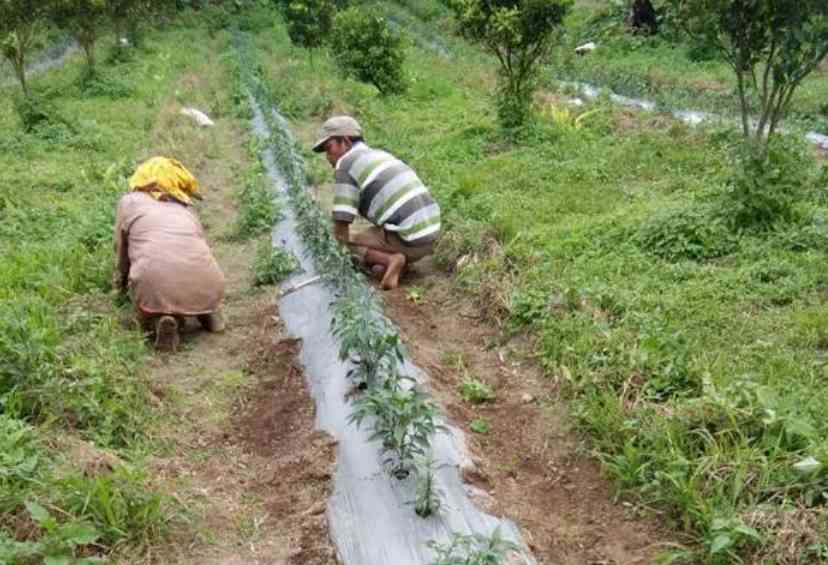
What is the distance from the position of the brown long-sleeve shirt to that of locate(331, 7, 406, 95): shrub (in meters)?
9.53

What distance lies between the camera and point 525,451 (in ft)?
13.1

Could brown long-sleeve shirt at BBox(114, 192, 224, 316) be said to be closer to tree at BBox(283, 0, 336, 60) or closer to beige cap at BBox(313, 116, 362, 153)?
beige cap at BBox(313, 116, 362, 153)

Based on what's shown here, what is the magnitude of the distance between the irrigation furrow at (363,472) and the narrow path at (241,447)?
0.08 meters

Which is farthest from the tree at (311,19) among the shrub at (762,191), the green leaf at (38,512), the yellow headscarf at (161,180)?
the green leaf at (38,512)

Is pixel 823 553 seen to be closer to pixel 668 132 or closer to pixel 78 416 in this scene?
pixel 78 416

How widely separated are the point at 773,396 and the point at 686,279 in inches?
73.6

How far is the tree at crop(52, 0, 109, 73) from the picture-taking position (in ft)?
47.5

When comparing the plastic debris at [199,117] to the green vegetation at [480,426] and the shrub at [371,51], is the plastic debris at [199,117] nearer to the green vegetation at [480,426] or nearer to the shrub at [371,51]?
the shrub at [371,51]

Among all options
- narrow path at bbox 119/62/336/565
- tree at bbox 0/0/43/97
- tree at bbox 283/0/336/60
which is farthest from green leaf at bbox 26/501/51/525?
tree at bbox 283/0/336/60

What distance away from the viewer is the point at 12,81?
56.3ft

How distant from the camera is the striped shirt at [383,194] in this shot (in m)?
5.89

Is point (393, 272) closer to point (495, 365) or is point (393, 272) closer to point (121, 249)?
point (495, 365)

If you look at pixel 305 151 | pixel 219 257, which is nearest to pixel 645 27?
pixel 305 151

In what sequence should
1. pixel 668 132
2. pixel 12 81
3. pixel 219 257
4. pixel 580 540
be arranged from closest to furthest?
pixel 580 540 → pixel 219 257 → pixel 668 132 → pixel 12 81
